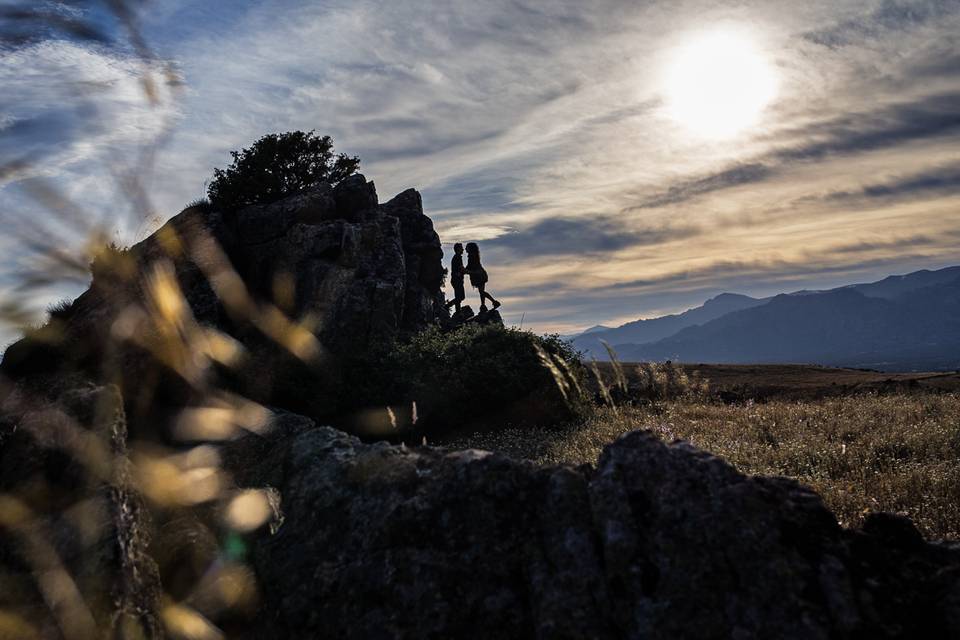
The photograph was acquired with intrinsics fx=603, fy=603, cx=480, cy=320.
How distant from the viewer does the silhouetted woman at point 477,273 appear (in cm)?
3591

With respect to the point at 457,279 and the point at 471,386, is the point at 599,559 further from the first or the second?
the point at 457,279

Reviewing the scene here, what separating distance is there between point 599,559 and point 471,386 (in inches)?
585

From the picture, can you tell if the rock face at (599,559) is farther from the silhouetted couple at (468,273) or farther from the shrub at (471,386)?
the silhouetted couple at (468,273)

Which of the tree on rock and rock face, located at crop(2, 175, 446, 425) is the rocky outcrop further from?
the tree on rock

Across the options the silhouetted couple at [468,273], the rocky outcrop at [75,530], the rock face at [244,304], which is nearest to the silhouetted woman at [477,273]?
the silhouetted couple at [468,273]

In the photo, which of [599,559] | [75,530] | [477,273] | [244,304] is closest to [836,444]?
[599,559]

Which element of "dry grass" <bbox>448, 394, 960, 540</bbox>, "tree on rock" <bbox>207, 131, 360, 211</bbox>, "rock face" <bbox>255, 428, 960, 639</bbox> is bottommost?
"dry grass" <bbox>448, 394, 960, 540</bbox>

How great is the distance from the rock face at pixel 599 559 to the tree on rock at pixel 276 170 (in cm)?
2843

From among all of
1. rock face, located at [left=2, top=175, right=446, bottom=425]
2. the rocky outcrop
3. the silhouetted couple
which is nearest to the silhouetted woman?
the silhouetted couple

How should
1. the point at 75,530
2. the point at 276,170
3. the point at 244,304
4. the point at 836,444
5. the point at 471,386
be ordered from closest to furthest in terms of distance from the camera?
Result: the point at 75,530, the point at 836,444, the point at 471,386, the point at 244,304, the point at 276,170

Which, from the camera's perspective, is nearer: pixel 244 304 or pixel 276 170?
pixel 244 304

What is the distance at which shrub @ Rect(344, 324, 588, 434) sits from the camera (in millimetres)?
18781

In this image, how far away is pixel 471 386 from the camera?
62.4 feet

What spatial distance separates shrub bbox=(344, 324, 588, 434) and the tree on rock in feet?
50.1
